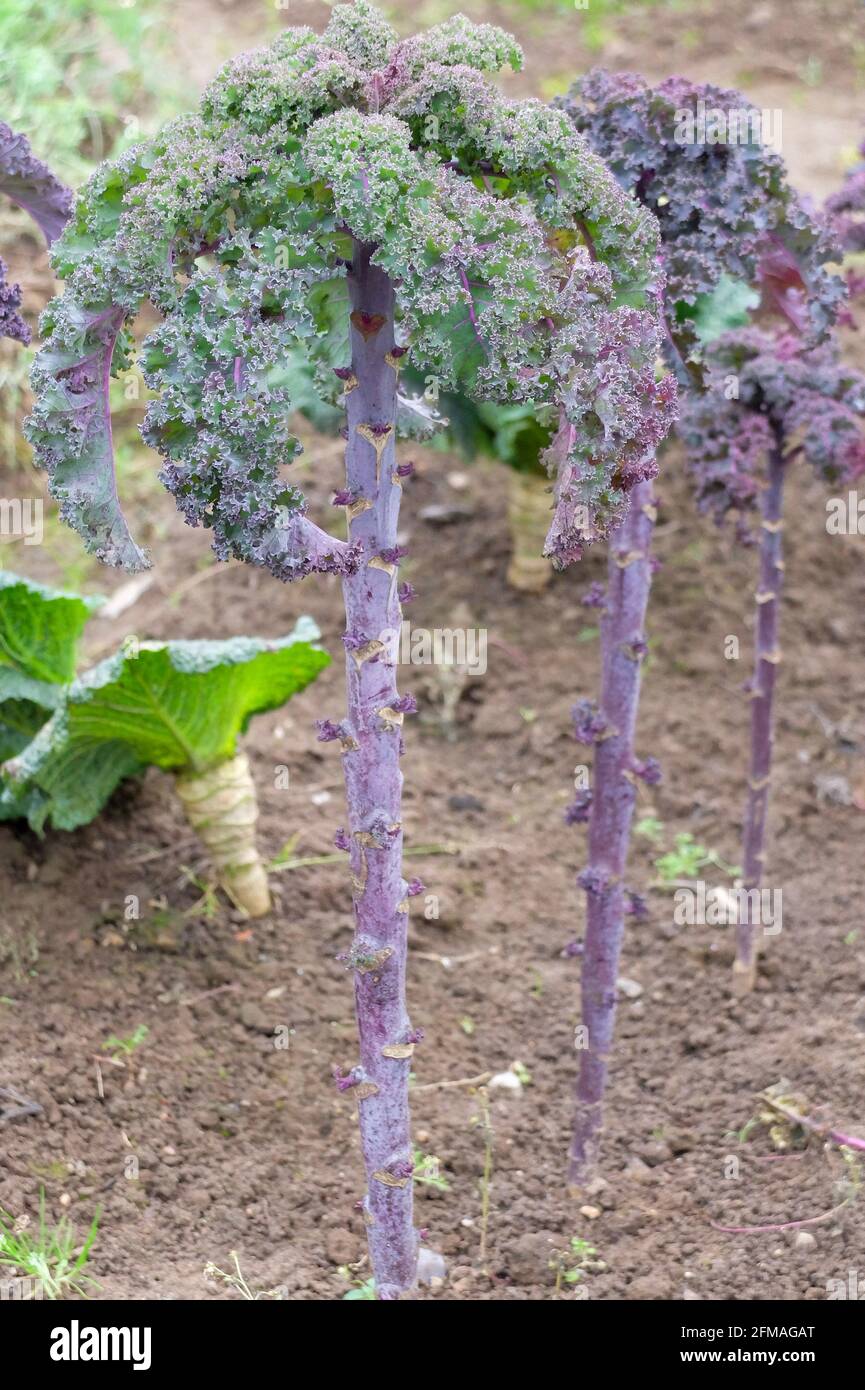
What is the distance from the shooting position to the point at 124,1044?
139 inches

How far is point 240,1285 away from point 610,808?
116 cm

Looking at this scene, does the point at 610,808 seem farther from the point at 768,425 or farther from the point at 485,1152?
the point at 768,425

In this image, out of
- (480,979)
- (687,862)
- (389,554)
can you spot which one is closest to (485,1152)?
(480,979)

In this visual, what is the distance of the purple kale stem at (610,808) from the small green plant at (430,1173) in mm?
285

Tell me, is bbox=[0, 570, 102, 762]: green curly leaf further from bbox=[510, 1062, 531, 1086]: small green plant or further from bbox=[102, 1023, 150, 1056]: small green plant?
bbox=[510, 1062, 531, 1086]: small green plant

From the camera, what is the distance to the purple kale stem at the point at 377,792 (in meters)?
2.37

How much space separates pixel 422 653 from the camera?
523cm

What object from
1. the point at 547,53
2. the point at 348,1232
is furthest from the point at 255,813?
the point at 547,53

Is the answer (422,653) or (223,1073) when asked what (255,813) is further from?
(422,653)

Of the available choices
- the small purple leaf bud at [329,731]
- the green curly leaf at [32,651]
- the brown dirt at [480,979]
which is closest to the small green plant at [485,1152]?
the brown dirt at [480,979]

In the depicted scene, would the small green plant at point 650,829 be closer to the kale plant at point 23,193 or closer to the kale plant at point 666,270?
the kale plant at point 666,270

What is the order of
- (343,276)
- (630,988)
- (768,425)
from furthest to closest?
1. (630,988)
2. (768,425)
3. (343,276)

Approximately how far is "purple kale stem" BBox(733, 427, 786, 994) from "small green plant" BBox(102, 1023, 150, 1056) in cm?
152

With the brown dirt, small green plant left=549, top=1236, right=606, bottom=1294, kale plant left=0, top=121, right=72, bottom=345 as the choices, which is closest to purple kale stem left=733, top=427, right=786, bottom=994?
the brown dirt
